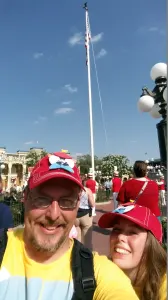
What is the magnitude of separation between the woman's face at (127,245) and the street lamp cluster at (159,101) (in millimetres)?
2830

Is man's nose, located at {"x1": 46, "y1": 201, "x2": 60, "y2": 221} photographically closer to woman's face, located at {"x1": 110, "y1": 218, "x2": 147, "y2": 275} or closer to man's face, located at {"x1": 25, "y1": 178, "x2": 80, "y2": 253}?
man's face, located at {"x1": 25, "y1": 178, "x2": 80, "y2": 253}

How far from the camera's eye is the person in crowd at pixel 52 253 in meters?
1.31

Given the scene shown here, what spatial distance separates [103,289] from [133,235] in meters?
0.74

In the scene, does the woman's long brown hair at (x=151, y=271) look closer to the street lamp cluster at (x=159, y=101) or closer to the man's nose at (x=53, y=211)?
the man's nose at (x=53, y=211)

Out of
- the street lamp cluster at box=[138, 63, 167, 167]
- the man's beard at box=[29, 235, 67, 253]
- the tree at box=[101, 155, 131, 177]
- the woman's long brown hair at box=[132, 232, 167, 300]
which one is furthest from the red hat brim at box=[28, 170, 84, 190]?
the tree at box=[101, 155, 131, 177]

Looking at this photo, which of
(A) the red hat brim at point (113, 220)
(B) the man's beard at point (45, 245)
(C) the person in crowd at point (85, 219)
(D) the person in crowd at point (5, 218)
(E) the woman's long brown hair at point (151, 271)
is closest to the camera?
(B) the man's beard at point (45, 245)

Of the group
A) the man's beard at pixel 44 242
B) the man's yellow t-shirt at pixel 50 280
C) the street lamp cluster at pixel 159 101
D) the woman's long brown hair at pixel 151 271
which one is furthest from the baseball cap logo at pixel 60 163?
the street lamp cluster at pixel 159 101

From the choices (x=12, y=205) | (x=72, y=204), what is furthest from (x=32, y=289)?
(x=12, y=205)

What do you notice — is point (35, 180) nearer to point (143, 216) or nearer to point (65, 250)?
point (65, 250)

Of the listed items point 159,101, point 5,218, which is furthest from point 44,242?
point 159,101

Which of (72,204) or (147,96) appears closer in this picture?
(72,204)

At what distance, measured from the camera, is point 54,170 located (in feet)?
5.13

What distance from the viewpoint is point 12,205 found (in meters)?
11.1

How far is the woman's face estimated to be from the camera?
1.92 meters
